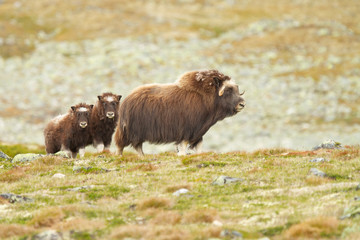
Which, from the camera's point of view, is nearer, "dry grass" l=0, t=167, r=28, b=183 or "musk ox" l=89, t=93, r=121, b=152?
"dry grass" l=0, t=167, r=28, b=183

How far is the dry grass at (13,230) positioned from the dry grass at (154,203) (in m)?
2.08

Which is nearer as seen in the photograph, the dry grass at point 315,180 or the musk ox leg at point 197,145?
the dry grass at point 315,180

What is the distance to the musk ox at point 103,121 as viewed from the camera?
19.3 meters

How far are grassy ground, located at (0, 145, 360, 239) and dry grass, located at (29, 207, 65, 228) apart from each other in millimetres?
18

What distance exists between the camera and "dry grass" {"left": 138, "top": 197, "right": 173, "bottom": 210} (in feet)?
34.2

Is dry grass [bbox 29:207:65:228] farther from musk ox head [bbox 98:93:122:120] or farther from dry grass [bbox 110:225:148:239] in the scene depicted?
musk ox head [bbox 98:93:122:120]

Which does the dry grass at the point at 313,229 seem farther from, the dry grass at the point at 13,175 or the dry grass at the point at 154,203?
the dry grass at the point at 13,175

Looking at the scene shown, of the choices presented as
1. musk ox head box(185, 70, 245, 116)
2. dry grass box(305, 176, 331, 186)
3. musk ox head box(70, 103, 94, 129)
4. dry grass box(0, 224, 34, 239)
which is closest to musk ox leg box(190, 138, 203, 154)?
musk ox head box(185, 70, 245, 116)

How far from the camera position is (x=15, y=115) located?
5728 centimetres

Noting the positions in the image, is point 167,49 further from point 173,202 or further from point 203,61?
point 173,202

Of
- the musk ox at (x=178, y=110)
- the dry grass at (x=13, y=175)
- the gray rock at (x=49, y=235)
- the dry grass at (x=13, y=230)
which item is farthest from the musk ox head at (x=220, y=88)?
the gray rock at (x=49, y=235)

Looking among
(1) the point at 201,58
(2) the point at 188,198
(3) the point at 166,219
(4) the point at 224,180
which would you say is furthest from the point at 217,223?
(1) the point at 201,58

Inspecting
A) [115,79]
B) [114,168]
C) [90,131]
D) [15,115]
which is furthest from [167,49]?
[114,168]

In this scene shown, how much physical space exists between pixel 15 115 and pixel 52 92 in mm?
7362
